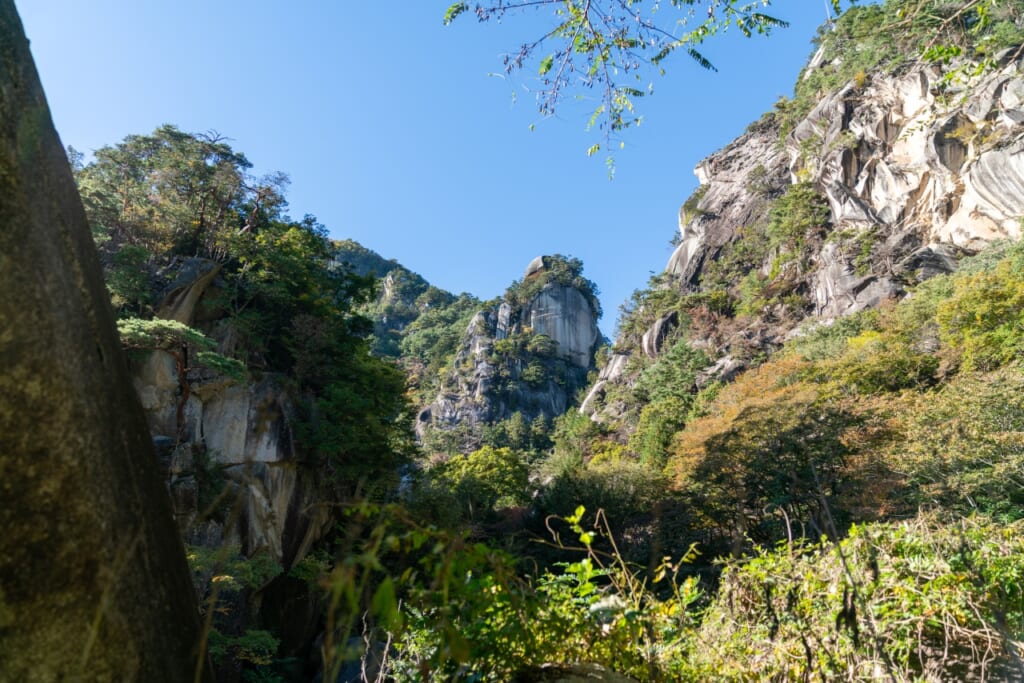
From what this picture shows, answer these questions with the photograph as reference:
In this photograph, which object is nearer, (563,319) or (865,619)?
(865,619)

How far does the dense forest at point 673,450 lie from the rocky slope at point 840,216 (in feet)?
0.63

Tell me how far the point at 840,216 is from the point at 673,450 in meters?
19.5

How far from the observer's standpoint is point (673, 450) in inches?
794

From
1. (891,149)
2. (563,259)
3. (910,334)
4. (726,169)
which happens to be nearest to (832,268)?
(891,149)

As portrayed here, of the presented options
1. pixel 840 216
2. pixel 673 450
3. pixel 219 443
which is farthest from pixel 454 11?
pixel 840 216

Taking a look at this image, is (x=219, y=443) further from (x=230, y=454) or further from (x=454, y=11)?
(x=454, y=11)

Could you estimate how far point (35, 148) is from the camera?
1.15 metres

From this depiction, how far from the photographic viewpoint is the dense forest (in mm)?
1656

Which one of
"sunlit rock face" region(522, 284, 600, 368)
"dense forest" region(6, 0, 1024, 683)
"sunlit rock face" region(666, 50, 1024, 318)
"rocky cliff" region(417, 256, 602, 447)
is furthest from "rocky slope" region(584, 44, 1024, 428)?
"sunlit rock face" region(522, 284, 600, 368)

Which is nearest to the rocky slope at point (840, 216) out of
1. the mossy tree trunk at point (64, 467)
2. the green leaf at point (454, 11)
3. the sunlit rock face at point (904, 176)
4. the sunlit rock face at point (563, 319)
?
the sunlit rock face at point (904, 176)

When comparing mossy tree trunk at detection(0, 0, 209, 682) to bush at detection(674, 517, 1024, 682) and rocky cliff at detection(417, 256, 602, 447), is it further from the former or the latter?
rocky cliff at detection(417, 256, 602, 447)

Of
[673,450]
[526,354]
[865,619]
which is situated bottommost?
[865,619]

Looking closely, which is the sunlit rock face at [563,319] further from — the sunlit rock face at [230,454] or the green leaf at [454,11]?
the green leaf at [454,11]

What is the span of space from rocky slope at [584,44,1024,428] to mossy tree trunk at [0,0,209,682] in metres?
18.0
